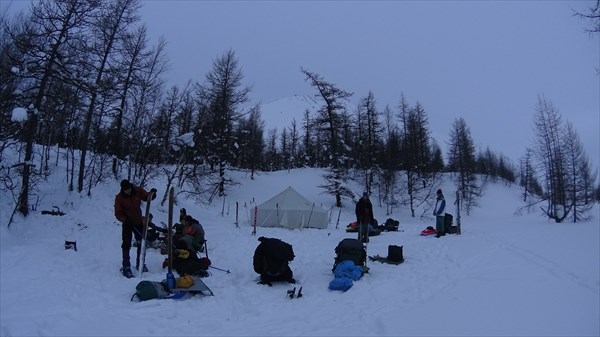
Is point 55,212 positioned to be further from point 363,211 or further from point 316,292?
point 363,211

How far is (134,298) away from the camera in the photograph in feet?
21.2

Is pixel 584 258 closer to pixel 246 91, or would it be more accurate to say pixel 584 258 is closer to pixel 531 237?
pixel 531 237

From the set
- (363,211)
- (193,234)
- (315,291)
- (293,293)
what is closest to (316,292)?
(315,291)

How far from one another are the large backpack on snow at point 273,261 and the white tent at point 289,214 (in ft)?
37.9

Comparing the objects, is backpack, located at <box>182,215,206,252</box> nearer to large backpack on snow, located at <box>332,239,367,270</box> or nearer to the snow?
the snow

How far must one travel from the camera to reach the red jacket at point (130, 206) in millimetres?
8070

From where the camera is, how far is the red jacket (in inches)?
318

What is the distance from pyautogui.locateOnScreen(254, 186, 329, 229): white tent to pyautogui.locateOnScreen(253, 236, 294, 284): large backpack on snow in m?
11.5

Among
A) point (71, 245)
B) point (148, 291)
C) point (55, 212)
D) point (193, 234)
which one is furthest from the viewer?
point (55, 212)

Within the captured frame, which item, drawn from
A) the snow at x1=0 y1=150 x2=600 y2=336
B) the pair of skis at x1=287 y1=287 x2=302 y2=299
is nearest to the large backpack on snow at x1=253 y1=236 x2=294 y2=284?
the snow at x1=0 y1=150 x2=600 y2=336

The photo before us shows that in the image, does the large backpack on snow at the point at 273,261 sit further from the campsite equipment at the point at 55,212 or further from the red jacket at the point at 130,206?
the campsite equipment at the point at 55,212

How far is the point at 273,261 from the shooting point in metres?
8.01

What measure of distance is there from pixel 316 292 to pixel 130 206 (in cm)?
419

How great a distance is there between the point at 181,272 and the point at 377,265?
444 centimetres
